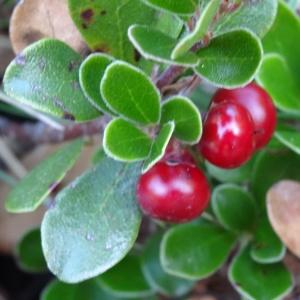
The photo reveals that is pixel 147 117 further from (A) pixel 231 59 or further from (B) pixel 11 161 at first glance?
(B) pixel 11 161

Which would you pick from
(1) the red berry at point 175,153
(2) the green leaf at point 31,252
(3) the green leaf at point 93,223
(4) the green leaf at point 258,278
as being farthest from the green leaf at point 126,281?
(1) the red berry at point 175,153

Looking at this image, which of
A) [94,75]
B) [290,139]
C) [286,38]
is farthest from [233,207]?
[94,75]

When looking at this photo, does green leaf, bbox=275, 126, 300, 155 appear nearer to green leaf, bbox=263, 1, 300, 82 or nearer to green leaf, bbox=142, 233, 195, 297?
green leaf, bbox=263, 1, 300, 82

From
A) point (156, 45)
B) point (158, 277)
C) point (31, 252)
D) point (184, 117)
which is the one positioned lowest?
point (158, 277)

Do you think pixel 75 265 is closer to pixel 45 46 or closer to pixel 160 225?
pixel 45 46

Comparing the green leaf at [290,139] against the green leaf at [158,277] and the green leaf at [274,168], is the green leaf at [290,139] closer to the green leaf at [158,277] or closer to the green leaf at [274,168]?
the green leaf at [274,168]

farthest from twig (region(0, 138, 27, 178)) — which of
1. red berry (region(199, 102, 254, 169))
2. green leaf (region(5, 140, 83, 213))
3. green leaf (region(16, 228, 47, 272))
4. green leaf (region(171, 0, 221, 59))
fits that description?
green leaf (region(171, 0, 221, 59))

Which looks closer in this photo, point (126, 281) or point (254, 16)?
point (254, 16)

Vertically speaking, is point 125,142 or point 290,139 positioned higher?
point 125,142
